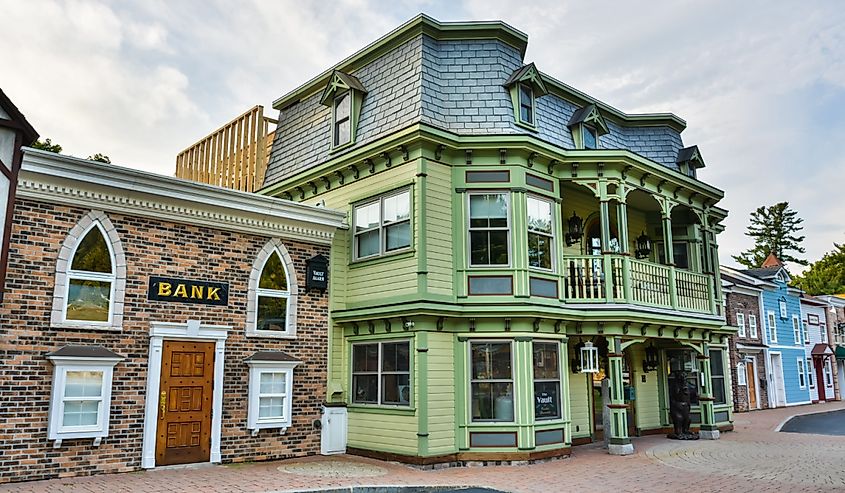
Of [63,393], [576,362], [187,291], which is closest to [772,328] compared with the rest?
[576,362]

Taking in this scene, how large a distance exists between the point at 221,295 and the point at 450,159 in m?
5.07

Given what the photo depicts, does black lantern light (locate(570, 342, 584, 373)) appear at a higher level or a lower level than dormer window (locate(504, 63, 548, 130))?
lower

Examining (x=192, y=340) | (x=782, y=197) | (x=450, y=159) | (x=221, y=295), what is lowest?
(x=192, y=340)

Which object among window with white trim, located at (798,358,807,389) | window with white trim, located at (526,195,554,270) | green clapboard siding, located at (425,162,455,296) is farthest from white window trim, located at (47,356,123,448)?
window with white trim, located at (798,358,807,389)

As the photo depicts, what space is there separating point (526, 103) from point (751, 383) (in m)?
21.1

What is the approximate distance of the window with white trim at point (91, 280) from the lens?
10.1 meters

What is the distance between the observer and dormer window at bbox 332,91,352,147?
47.2 feet

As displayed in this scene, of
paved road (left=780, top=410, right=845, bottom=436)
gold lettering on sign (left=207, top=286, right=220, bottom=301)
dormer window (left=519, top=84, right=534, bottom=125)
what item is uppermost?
dormer window (left=519, top=84, right=534, bottom=125)

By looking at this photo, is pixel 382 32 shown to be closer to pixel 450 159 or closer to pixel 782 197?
pixel 450 159

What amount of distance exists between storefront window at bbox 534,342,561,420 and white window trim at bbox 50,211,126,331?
7.44 meters

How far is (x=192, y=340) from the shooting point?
1127 cm

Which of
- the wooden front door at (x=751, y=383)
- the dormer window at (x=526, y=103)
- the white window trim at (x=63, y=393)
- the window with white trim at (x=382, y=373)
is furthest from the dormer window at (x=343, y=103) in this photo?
the wooden front door at (x=751, y=383)

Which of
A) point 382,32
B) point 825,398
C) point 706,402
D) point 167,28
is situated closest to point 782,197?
point 825,398

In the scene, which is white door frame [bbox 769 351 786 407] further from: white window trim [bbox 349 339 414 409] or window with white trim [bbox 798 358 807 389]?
white window trim [bbox 349 339 414 409]
